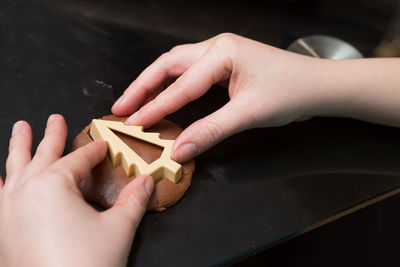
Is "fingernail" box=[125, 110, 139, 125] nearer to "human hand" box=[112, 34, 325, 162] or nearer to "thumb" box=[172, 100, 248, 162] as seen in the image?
"human hand" box=[112, 34, 325, 162]

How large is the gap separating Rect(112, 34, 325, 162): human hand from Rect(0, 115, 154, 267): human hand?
0.58 feet

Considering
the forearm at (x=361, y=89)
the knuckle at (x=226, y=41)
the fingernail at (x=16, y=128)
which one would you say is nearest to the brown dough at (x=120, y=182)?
the fingernail at (x=16, y=128)

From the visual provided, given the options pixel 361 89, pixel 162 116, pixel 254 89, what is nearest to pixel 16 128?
pixel 162 116

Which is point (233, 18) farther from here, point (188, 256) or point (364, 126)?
point (188, 256)

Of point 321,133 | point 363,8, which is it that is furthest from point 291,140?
point 363,8

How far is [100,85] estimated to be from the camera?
0.97 metres

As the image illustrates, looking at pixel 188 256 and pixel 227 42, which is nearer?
pixel 188 256

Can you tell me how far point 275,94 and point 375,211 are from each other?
0.56 meters

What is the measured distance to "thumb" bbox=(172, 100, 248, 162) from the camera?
754 millimetres

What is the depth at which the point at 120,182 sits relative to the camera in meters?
0.76

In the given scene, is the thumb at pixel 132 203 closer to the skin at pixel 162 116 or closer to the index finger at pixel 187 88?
the skin at pixel 162 116

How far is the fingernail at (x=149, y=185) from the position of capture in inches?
28.3

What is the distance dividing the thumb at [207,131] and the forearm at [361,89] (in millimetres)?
236

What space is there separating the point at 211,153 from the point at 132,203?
0.83ft
